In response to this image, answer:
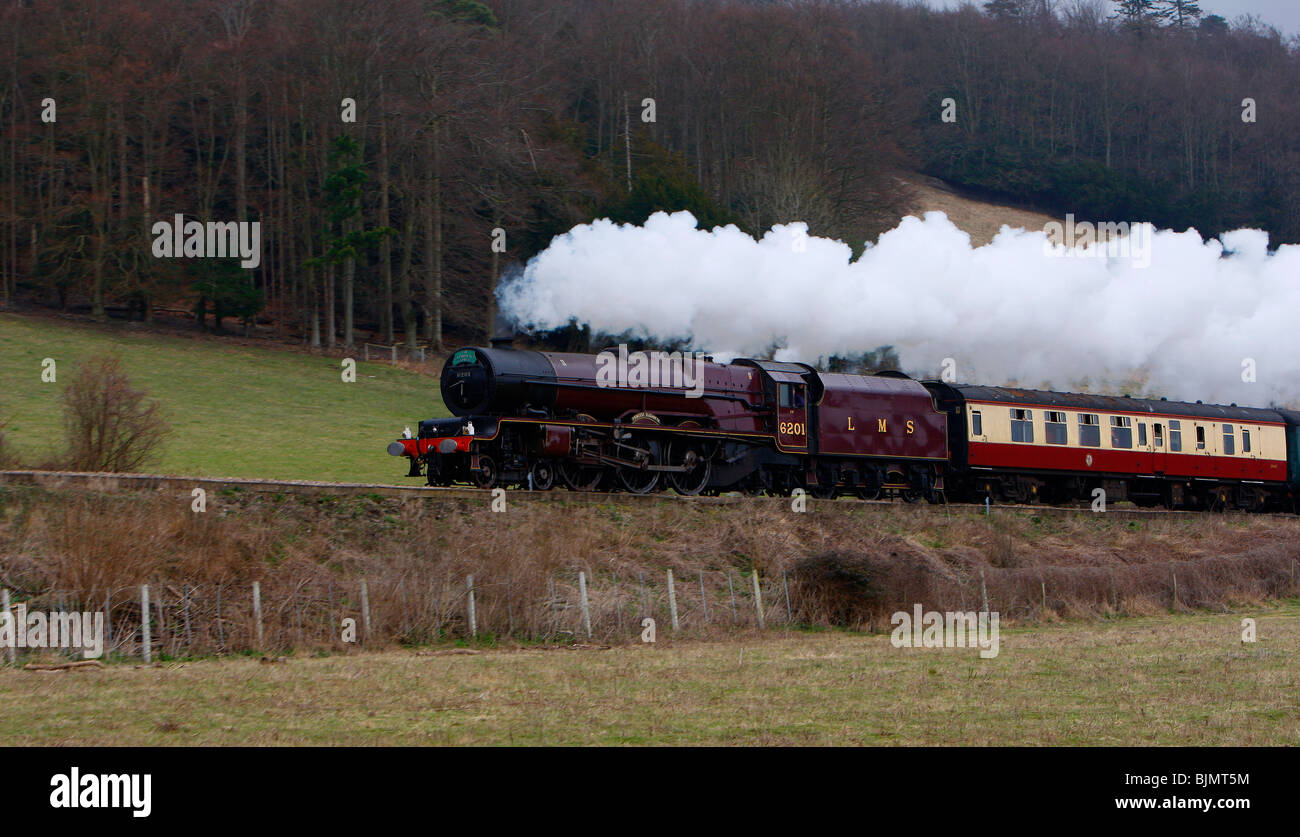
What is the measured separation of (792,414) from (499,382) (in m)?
8.76

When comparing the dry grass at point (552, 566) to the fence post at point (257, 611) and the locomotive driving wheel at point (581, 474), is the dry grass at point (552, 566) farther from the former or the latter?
A: the locomotive driving wheel at point (581, 474)

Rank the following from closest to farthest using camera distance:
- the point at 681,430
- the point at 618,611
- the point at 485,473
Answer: the point at 618,611, the point at 485,473, the point at 681,430

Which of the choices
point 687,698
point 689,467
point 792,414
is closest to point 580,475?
point 689,467

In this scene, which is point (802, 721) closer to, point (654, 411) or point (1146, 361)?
point (654, 411)

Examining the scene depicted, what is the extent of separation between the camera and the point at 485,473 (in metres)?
26.6

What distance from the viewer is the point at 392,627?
2150 centimetres

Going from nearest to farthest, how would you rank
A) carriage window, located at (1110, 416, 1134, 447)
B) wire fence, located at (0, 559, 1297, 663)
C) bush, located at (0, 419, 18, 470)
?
1. wire fence, located at (0, 559, 1297, 663)
2. bush, located at (0, 419, 18, 470)
3. carriage window, located at (1110, 416, 1134, 447)

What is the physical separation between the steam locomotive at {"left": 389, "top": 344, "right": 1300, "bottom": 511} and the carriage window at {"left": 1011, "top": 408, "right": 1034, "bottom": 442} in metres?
0.05

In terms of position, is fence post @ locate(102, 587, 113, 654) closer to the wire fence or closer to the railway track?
the wire fence

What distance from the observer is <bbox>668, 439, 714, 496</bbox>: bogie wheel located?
29875 mm

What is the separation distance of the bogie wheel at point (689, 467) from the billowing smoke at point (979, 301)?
500 centimetres

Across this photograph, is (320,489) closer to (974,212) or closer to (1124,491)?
(1124,491)

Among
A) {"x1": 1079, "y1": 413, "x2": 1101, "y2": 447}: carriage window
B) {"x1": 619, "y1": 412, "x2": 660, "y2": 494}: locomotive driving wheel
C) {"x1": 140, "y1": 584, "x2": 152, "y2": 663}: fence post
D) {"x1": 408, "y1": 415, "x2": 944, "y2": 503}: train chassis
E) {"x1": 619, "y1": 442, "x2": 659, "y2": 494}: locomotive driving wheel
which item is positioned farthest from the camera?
{"x1": 1079, "y1": 413, "x2": 1101, "y2": 447}: carriage window

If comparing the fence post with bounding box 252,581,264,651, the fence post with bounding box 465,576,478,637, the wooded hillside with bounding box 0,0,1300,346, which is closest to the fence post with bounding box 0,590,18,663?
the fence post with bounding box 252,581,264,651
